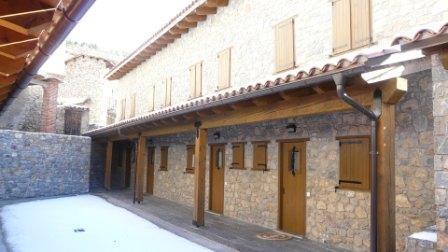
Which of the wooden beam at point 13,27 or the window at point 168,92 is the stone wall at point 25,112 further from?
the wooden beam at point 13,27

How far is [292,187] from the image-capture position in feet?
26.6

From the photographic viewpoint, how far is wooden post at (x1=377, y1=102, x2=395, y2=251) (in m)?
4.46

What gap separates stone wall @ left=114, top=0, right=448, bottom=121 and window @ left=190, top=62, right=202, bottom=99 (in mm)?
217

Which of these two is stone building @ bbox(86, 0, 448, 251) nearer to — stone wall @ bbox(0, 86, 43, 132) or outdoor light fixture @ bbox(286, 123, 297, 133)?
outdoor light fixture @ bbox(286, 123, 297, 133)

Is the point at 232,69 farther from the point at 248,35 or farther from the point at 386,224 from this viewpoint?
the point at 386,224

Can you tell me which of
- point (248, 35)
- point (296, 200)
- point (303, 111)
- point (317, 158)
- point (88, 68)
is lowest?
point (296, 200)

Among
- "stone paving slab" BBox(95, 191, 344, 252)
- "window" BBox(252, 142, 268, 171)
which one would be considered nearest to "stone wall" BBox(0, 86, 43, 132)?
"stone paving slab" BBox(95, 191, 344, 252)

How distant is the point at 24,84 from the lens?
4375 millimetres

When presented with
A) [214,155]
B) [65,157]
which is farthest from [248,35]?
[65,157]

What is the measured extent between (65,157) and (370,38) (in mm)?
13589

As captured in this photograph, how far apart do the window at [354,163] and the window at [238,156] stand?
10.7 ft

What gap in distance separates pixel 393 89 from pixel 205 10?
8225mm

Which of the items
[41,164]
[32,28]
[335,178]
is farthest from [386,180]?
[41,164]

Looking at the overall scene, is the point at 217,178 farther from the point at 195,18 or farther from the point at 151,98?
the point at 151,98
